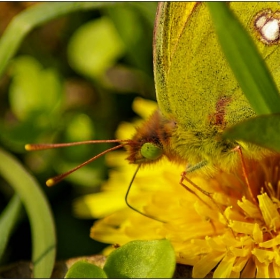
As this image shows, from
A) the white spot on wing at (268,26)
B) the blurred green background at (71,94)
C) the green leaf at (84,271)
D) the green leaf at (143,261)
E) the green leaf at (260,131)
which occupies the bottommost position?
the green leaf at (143,261)

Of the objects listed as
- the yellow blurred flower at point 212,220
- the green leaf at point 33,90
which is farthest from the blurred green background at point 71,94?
the yellow blurred flower at point 212,220

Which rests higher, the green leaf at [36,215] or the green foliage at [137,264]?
the green leaf at [36,215]

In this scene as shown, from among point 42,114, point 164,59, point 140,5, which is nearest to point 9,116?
point 42,114

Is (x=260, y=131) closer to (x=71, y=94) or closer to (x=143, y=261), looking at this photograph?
(x=143, y=261)

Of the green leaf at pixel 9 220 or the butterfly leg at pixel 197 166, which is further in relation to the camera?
the green leaf at pixel 9 220

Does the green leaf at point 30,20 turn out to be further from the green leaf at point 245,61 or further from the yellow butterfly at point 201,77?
the green leaf at point 245,61

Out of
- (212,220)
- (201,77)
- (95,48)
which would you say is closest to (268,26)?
(201,77)

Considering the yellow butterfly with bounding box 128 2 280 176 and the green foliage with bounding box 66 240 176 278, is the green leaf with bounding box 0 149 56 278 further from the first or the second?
the yellow butterfly with bounding box 128 2 280 176
